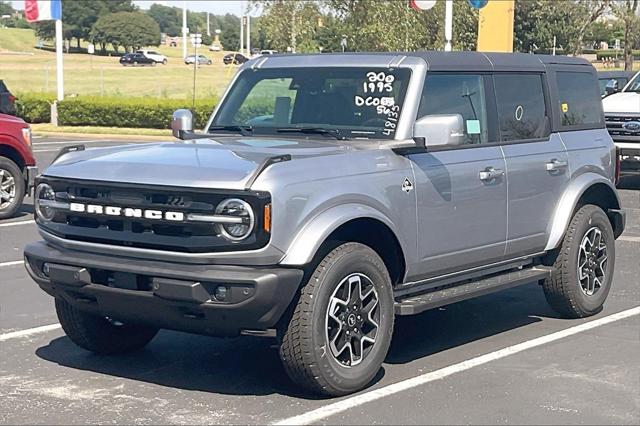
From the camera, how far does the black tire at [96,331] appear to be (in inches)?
255

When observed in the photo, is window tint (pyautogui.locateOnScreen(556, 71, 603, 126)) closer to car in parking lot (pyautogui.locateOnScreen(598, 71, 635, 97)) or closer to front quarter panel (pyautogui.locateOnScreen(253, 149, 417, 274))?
front quarter panel (pyautogui.locateOnScreen(253, 149, 417, 274))

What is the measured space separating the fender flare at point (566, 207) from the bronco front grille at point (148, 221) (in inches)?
116

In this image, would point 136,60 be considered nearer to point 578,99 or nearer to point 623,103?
point 623,103

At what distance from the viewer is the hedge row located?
32.0m

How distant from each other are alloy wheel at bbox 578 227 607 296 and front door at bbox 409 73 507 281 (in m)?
1.03

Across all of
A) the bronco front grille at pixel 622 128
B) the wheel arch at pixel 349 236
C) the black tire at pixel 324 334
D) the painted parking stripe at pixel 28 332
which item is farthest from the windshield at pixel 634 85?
the black tire at pixel 324 334

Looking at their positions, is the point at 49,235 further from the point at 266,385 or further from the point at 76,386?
the point at 266,385

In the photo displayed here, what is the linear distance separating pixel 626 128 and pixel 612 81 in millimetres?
2898

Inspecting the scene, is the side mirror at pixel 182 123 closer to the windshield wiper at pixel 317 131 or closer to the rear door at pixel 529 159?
the windshield wiper at pixel 317 131

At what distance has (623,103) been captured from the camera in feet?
55.4

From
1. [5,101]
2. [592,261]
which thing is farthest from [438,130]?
[5,101]

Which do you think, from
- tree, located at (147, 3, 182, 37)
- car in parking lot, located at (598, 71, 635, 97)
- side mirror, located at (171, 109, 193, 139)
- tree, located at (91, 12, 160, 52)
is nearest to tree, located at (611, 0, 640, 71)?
car in parking lot, located at (598, 71, 635, 97)

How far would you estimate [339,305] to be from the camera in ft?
18.7

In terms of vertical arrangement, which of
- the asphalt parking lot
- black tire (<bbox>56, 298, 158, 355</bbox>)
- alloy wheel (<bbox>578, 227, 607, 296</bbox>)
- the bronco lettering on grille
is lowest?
the asphalt parking lot
